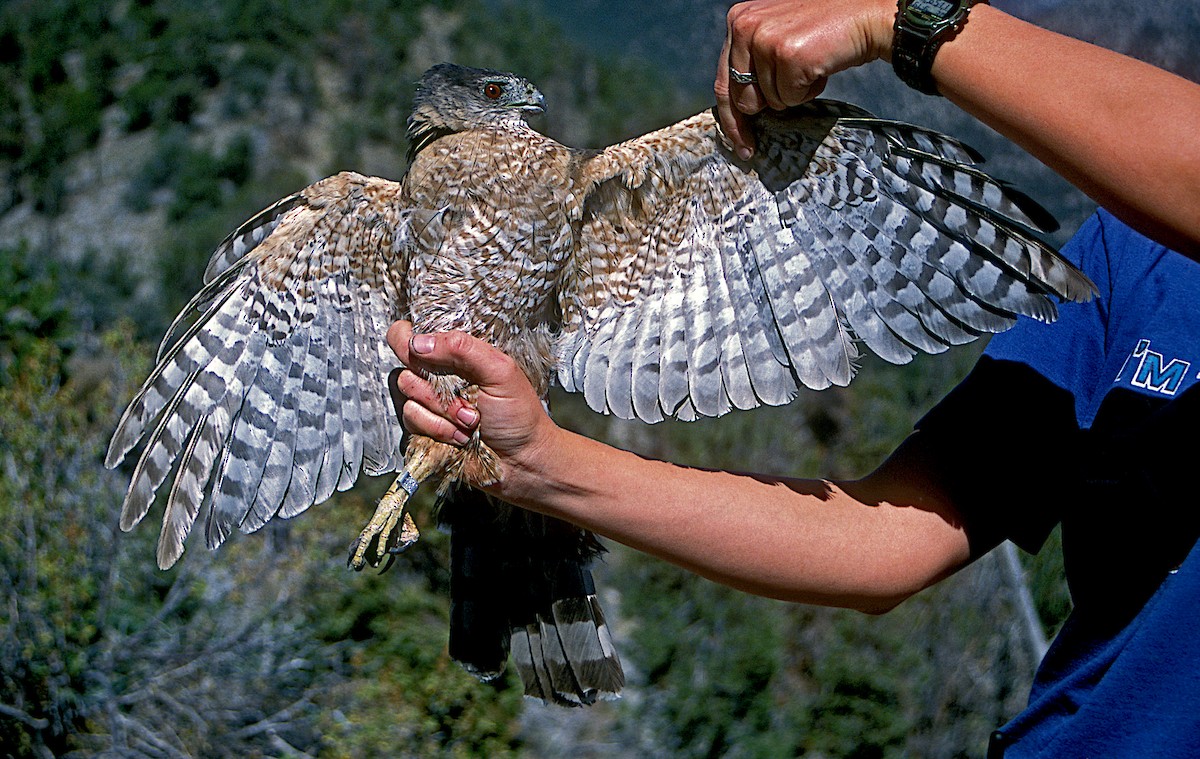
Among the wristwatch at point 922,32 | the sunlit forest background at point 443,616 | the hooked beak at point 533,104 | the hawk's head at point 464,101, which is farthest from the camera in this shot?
the sunlit forest background at point 443,616

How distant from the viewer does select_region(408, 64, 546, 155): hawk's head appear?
2924 millimetres

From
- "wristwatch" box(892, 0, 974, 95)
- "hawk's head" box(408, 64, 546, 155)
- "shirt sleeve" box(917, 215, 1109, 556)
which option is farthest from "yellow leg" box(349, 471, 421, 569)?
"wristwatch" box(892, 0, 974, 95)

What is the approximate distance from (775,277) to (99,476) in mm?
4493

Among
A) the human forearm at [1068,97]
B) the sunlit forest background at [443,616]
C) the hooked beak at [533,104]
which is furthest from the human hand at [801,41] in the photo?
the hooked beak at [533,104]

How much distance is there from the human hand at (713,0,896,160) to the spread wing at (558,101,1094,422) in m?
0.32

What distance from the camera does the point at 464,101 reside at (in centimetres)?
297

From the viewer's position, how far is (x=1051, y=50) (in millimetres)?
1405

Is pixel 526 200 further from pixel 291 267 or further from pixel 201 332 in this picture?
pixel 201 332

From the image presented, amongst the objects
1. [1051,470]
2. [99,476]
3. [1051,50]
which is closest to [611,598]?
[99,476]

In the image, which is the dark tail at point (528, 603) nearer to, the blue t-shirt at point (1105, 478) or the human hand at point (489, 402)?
the human hand at point (489, 402)

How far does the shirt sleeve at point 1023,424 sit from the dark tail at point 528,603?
1.06m

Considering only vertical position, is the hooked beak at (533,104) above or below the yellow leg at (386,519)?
above

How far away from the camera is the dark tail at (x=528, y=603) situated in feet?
8.71

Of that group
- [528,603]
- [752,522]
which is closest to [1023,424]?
[752,522]
